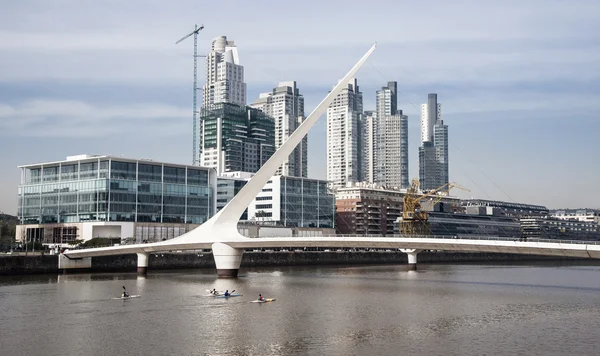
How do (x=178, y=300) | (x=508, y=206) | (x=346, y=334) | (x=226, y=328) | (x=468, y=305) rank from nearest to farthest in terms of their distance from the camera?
(x=346, y=334) → (x=226, y=328) → (x=468, y=305) → (x=178, y=300) → (x=508, y=206)

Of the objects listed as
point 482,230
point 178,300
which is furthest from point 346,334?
point 482,230

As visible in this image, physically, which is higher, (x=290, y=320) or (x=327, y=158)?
(x=327, y=158)

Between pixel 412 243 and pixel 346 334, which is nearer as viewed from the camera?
pixel 346 334

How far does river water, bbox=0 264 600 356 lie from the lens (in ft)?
70.8

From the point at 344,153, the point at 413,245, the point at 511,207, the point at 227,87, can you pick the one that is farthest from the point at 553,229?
the point at 413,245

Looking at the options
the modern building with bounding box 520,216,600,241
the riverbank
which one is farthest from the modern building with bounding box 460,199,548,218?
the riverbank

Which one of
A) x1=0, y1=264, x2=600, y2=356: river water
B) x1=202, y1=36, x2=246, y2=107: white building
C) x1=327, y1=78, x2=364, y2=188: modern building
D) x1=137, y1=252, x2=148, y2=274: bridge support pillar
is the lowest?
x1=0, y1=264, x2=600, y2=356: river water

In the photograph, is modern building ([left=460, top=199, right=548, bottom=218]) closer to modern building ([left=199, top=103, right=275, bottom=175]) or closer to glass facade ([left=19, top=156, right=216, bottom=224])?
modern building ([left=199, top=103, right=275, bottom=175])

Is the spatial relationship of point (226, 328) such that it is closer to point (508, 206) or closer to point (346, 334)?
point (346, 334)

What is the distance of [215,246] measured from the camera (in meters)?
47.8

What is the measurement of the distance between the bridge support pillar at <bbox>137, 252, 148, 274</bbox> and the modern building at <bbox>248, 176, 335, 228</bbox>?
39.6m

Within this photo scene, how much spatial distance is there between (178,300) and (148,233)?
131 feet

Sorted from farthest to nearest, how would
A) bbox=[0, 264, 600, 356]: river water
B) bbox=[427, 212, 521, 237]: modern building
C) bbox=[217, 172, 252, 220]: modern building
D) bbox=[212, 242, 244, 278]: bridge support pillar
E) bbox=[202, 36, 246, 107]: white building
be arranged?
bbox=[202, 36, 246, 107]: white building → bbox=[427, 212, 521, 237]: modern building → bbox=[217, 172, 252, 220]: modern building → bbox=[212, 242, 244, 278]: bridge support pillar → bbox=[0, 264, 600, 356]: river water

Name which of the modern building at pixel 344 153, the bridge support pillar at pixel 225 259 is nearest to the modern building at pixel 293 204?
the bridge support pillar at pixel 225 259
